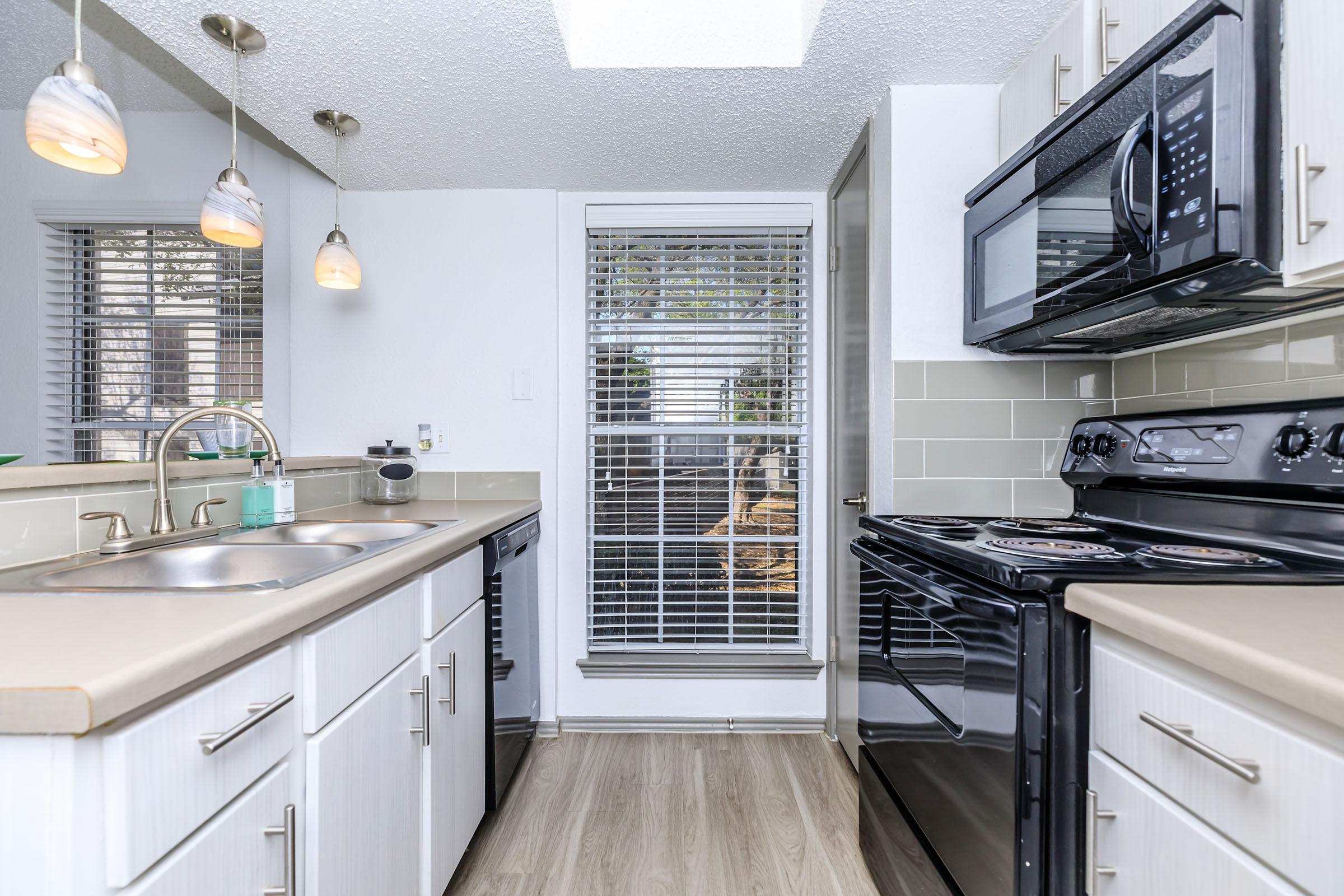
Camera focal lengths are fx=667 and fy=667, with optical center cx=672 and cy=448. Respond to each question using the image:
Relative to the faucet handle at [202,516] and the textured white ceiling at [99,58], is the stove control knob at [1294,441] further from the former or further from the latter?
the textured white ceiling at [99,58]

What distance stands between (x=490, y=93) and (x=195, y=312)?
155 cm

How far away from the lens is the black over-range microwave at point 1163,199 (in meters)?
0.97

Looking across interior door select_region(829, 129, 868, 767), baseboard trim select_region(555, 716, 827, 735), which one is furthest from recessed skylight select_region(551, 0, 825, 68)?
baseboard trim select_region(555, 716, 827, 735)

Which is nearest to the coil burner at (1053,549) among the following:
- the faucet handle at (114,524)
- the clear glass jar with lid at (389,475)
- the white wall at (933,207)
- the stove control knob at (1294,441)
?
the stove control knob at (1294,441)

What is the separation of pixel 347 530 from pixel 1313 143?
2047mm

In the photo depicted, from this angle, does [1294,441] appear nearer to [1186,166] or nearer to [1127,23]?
[1186,166]

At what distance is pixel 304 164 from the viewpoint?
250cm

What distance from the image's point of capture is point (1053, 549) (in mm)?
1189

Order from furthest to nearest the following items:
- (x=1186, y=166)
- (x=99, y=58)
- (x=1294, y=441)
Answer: (x=99, y=58) < (x=1294, y=441) < (x=1186, y=166)

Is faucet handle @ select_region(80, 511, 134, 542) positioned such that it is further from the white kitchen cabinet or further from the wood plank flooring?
the wood plank flooring

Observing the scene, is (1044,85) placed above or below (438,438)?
above

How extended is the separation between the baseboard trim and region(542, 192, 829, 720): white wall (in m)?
0.02

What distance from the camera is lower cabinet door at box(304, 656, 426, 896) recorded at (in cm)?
96

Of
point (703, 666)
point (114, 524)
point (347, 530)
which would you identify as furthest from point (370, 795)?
point (703, 666)
